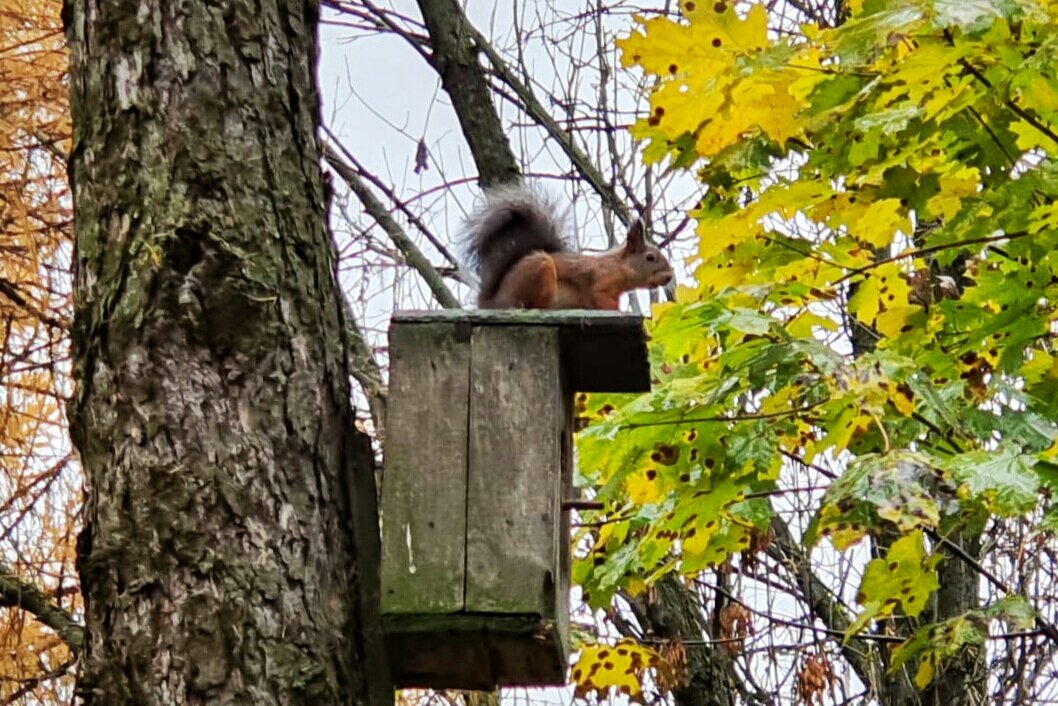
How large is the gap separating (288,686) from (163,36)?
1.01m

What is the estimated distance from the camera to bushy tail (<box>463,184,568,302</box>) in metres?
3.25

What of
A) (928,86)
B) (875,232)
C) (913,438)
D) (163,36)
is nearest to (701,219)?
(875,232)

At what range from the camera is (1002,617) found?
3258mm

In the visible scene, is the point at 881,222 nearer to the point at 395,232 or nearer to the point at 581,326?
the point at 581,326

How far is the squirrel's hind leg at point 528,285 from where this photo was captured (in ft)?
10.6

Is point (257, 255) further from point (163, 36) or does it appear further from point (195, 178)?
point (163, 36)

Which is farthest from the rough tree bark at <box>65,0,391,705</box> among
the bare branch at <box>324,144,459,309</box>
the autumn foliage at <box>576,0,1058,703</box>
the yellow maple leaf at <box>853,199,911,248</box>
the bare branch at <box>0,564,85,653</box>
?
the bare branch at <box>324,144,459,309</box>

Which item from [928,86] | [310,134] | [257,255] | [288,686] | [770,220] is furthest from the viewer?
[770,220]

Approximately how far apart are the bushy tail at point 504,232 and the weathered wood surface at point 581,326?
82 centimetres

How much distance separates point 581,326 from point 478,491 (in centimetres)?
31

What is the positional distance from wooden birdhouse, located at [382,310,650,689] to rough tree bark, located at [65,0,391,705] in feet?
0.22

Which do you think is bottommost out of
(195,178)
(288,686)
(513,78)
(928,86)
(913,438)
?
(288,686)

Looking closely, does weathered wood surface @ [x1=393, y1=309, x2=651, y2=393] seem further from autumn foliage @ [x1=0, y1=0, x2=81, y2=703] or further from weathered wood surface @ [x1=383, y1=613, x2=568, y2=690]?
autumn foliage @ [x1=0, y1=0, x2=81, y2=703]

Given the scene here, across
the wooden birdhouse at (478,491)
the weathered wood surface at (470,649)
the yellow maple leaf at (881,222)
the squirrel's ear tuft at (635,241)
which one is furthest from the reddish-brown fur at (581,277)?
the weathered wood surface at (470,649)
